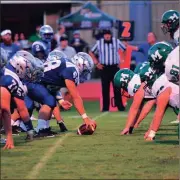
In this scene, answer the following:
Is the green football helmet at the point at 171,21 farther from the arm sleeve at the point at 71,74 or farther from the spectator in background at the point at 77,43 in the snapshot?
the spectator in background at the point at 77,43

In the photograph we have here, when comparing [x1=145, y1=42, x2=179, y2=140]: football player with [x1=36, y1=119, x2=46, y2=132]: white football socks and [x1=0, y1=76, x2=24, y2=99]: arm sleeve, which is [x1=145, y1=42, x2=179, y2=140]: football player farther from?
[x1=0, y1=76, x2=24, y2=99]: arm sleeve

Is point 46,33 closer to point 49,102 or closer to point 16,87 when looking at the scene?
point 49,102

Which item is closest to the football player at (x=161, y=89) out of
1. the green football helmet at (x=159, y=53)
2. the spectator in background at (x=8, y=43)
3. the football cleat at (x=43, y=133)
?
the green football helmet at (x=159, y=53)

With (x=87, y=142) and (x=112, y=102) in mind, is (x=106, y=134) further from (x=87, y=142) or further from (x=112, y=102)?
(x=112, y=102)

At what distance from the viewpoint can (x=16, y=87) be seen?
964 centimetres

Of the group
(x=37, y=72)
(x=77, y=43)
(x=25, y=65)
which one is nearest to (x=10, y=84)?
(x=25, y=65)

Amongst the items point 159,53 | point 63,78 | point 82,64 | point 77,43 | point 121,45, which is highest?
point 159,53

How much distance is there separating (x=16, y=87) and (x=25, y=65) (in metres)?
0.73

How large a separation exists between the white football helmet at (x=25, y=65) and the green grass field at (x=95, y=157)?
81 cm

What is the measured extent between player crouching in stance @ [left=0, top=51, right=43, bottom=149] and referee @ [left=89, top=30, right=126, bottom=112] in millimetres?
7169

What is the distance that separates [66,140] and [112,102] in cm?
721

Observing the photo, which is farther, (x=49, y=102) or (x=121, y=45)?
(x=121, y=45)

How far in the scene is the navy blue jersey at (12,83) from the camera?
9547 millimetres

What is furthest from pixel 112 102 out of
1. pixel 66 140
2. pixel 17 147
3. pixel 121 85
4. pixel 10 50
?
pixel 17 147
